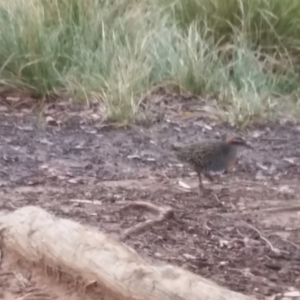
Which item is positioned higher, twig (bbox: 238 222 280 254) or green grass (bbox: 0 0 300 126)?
twig (bbox: 238 222 280 254)

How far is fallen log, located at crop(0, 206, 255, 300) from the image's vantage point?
9.54 feet

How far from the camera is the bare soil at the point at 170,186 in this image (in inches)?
145

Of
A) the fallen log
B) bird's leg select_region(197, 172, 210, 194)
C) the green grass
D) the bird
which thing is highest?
the fallen log

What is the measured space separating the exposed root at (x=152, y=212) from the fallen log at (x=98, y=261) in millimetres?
490

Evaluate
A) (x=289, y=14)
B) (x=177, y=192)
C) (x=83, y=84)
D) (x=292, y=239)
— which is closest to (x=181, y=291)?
(x=292, y=239)

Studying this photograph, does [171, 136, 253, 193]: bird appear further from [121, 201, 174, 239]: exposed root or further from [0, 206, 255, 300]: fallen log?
[0, 206, 255, 300]: fallen log

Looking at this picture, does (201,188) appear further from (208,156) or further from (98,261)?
(98,261)

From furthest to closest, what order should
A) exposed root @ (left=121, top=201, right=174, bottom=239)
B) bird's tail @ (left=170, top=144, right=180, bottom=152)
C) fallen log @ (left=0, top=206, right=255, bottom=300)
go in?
bird's tail @ (left=170, top=144, right=180, bottom=152), exposed root @ (left=121, top=201, right=174, bottom=239), fallen log @ (left=0, top=206, right=255, bottom=300)

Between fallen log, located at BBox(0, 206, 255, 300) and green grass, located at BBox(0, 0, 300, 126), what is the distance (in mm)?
2679

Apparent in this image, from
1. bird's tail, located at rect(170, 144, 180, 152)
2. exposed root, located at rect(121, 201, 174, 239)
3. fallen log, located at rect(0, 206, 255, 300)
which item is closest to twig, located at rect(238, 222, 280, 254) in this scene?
exposed root, located at rect(121, 201, 174, 239)

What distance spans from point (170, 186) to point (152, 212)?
0.60 metres

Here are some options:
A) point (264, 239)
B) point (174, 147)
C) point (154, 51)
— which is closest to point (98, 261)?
→ point (264, 239)

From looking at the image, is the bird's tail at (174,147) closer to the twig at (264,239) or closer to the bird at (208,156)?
the bird at (208,156)

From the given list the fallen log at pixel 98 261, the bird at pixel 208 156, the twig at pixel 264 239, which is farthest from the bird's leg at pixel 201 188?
the fallen log at pixel 98 261
